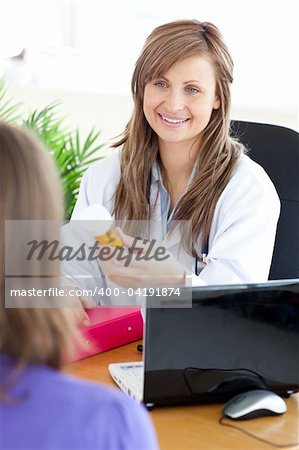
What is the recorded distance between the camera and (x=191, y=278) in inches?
66.6

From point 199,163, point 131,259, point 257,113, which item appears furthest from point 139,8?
point 131,259

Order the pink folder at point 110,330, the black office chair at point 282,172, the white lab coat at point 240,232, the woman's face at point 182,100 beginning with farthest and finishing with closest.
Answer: the black office chair at point 282,172 < the woman's face at point 182,100 < the white lab coat at point 240,232 < the pink folder at point 110,330

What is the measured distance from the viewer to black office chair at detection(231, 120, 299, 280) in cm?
209

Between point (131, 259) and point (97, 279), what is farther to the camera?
point (97, 279)

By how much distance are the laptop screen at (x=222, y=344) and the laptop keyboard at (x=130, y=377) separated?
0.04m

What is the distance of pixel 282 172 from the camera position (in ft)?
6.89

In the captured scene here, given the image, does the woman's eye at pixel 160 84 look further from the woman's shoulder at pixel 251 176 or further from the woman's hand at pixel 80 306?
the woman's hand at pixel 80 306

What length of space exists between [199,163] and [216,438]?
93cm

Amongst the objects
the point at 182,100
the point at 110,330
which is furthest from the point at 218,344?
the point at 182,100

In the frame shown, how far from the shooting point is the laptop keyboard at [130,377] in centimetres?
137

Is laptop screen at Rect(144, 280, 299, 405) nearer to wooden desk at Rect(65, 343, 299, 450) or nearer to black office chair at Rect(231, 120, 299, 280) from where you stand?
wooden desk at Rect(65, 343, 299, 450)

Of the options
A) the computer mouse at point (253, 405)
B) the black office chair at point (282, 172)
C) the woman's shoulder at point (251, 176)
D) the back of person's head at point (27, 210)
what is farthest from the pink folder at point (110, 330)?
the back of person's head at point (27, 210)

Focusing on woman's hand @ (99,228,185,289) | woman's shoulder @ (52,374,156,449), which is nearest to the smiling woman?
woman's hand @ (99,228,185,289)

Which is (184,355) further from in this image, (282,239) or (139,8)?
(139,8)
